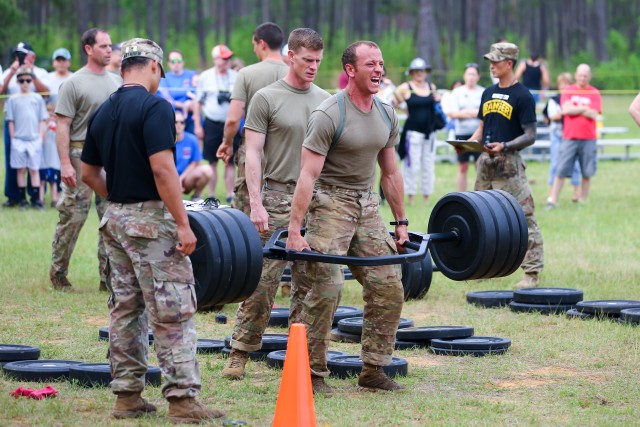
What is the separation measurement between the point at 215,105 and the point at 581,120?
5.93 meters

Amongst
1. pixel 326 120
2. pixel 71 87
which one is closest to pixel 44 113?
pixel 71 87

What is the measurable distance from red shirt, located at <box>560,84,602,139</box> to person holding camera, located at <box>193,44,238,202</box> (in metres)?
5.48

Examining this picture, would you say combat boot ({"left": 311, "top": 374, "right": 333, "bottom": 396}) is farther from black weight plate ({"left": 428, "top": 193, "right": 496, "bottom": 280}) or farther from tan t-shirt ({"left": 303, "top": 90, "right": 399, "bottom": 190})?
tan t-shirt ({"left": 303, "top": 90, "right": 399, "bottom": 190})

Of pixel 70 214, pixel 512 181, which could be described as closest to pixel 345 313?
pixel 512 181

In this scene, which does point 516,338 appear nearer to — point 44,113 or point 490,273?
point 490,273

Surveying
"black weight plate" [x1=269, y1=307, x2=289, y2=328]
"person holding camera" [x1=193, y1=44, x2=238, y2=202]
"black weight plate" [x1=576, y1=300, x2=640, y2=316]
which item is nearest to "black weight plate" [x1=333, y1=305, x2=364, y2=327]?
"black weight plate" [x1=269, y1=307, x2=289, y2=328]

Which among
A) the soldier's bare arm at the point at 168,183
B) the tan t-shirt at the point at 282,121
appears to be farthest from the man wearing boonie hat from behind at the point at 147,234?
the tan t-shirt at the point at 282,121

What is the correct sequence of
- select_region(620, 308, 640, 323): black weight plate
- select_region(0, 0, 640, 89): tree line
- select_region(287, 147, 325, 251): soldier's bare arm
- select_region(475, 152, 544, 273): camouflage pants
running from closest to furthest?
select_region(287, 147, 325, 251): soldier's bare arm
select_region(620, 308, 640, 323): black weight plate
select_region(475, 152, 544, 273): camouflage pants
select_region(0, 0, 640, 89): tree line

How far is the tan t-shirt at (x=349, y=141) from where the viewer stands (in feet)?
22.2

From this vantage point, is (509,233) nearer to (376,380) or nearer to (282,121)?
(376,380)

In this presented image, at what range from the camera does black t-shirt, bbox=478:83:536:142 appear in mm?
10953

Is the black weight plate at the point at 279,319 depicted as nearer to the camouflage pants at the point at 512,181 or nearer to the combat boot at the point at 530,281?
the camouflage pants at the point at 512,181

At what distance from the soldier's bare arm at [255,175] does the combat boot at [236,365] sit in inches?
32.9

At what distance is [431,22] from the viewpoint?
149 feet
